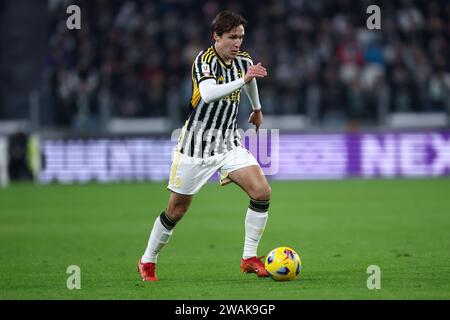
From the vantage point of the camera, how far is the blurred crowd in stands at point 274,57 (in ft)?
72.4

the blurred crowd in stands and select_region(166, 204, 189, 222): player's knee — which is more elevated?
the blurred crowd in stands

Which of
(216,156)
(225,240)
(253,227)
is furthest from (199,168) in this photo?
(225,240)

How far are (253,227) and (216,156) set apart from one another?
0.73 metres

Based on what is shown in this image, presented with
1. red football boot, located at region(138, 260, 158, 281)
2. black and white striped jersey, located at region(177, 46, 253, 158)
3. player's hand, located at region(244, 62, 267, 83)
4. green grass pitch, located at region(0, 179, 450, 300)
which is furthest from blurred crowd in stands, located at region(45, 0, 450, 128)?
player's hand, located at region(244, 62, 267, 83)

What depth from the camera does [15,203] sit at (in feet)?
58.5

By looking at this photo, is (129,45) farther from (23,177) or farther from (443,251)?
(443,251)

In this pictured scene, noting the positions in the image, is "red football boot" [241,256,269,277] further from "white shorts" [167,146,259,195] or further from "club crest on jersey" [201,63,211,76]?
→ "club crest on jersey" [201,63,211,76]

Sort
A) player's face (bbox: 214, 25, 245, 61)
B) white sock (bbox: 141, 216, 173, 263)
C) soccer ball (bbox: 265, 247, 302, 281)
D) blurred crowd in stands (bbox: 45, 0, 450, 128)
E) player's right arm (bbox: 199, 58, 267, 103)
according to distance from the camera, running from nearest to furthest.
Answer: player's right arm (bbox: 199, 58, 267, 103)
soccer ball (bbox: 265, 247, 302, 281)
player's face (bbox: 214, 25, 245, 61)
white sock (bbox: 141, 216, 173, 263)
blurred crowd in stands (bbox: 45, 0, 450, 128)

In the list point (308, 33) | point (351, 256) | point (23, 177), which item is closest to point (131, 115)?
point (23, 177)

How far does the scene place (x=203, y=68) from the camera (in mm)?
8273

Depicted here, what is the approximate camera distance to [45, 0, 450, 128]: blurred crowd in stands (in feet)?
72.4

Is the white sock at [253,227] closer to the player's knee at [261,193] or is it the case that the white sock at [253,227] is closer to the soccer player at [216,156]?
the soccer player at [216,156]

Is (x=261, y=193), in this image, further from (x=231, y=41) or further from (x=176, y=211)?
(x=231, y=41)
